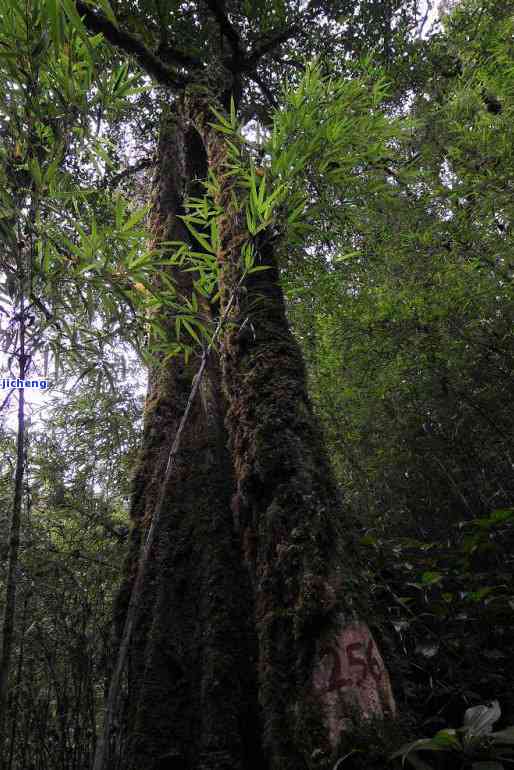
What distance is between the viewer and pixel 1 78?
1391 millimetres

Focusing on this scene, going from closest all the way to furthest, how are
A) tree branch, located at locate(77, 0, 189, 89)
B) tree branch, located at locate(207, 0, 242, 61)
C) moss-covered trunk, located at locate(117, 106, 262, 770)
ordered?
moss-covered trunk, located at locate(117, 106, 262, 770) → tree branch, located at locate(77, 0, 189, 89) → tree branch, located at locate(207, 0, 242, 61)

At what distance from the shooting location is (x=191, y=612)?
1.56 meters

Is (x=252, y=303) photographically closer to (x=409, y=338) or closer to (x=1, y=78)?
(x=1, y=78)

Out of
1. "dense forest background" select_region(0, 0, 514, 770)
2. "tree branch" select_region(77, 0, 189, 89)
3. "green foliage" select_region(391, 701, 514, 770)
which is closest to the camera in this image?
"green foliage" select_region(391, 701, 514, 770)

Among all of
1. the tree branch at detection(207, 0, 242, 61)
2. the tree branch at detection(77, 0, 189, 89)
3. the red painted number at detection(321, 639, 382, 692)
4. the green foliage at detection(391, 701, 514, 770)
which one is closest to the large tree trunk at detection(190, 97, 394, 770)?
the red painted number at detection(321, 639, 382, 692)

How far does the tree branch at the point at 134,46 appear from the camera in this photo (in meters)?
2.80

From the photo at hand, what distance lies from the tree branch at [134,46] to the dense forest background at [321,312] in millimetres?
24

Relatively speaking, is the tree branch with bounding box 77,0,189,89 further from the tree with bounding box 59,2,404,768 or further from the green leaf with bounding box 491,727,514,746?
the green leaf with bounding box 491,727,514,746

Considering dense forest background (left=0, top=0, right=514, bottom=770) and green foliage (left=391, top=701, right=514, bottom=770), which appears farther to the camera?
dense forest background (left=0, top=0, right=514, bottom=770)

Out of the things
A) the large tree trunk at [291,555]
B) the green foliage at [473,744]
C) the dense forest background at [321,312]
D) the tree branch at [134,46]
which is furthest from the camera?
the tree branch at [134,46]

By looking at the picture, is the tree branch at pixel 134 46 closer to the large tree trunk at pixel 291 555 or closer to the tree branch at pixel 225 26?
the tree branch at pixel 225 26

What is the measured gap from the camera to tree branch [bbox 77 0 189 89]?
9.20 feet

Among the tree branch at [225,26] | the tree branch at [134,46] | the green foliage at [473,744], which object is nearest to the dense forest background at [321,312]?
the tree branch at [134,46]

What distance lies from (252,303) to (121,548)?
69.9 inches
